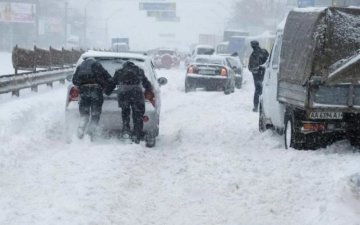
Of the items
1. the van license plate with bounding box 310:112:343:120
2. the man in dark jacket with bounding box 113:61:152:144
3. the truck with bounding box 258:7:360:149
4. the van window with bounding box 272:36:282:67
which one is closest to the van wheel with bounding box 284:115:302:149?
the truck with bounding box 258:7:360:149

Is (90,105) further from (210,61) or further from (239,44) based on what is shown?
(239,44)

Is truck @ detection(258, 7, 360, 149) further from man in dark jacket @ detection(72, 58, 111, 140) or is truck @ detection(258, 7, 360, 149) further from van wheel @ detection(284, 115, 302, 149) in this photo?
man in dark jacket @ detection(72, 58, 111, 140)

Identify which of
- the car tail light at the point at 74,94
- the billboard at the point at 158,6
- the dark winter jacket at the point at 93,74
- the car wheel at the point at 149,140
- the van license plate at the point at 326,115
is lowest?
the car wheel at the point at 149,140

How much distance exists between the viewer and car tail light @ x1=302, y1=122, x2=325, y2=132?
9445 mm

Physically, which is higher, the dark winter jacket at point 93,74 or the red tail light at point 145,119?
the dark winter jacket at point 93,74

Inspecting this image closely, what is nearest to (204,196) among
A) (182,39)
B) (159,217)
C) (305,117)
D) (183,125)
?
(159,217)

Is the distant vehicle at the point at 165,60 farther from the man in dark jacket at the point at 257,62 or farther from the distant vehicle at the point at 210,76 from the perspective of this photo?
the man in dark jacket at the point at 257,62

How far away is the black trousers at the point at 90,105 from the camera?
34.4ft

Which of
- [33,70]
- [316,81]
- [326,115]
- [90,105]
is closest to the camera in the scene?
[316,81]

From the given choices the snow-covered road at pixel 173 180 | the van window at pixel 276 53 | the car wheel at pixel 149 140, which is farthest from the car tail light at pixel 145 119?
the van window at pixel 276 53

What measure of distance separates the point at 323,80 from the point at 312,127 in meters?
0.76

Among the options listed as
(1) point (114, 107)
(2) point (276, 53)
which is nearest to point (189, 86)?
(2) point (276, 53)

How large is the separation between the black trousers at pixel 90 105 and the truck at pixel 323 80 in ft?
10.0

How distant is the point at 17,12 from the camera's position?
3228 inches
